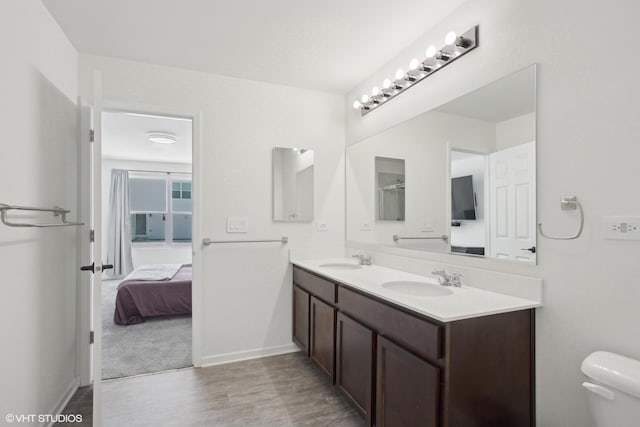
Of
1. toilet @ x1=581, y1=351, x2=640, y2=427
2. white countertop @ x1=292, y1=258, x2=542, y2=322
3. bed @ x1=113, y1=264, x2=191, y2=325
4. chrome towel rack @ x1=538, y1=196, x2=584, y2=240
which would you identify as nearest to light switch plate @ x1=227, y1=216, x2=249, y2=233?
white countertop @ x1=292, y1=258, x2=542, y2=322

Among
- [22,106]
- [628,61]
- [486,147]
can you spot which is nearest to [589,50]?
[628,61]

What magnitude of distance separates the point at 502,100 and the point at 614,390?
1.28 meters

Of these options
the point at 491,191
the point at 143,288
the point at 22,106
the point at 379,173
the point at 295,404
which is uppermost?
the point at 22,106

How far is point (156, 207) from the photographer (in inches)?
269

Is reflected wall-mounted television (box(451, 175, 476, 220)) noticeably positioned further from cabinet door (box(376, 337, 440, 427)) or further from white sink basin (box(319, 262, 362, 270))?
white sink basin (box(319, 262, 362, 270))

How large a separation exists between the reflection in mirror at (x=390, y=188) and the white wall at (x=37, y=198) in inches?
86.5

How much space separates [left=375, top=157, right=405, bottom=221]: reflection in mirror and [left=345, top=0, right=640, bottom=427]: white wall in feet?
3.12

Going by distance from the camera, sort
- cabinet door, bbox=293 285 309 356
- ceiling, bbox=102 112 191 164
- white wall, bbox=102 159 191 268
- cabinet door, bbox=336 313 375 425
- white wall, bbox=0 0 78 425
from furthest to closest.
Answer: white wall, bbox=102 159 191 268 < ceiling, bbox=102 112 191 164 < cabinet door, bbox=293 285 309 356 < cabinet door, bbox=336 313 375 425 < white wall, bbox=0 0 78 425

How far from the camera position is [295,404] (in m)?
2.11

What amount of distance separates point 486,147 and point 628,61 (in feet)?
2.14

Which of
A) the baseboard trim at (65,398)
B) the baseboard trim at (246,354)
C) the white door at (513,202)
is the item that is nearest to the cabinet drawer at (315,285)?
the baseboard trim at (246,354)

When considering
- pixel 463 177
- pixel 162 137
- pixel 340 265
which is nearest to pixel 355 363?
pixel 340 265

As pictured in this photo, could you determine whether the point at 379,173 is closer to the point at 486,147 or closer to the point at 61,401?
the point at 486,147

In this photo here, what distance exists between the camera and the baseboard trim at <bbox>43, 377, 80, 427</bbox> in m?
1.94
